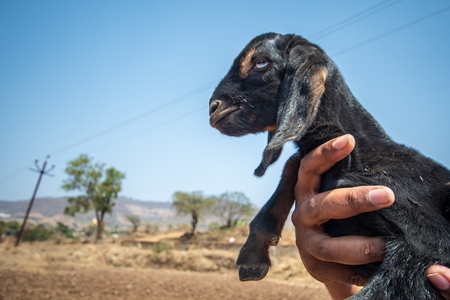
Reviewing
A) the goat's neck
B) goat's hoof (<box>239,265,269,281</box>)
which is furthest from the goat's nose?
goat's hoof (<box>239,265,269,281</box>)

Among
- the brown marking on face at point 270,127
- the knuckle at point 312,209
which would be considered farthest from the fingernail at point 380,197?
the brown marking on face at point 270,127

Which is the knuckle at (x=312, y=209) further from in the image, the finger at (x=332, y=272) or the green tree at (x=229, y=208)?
the green tree at (x=229, y=208)

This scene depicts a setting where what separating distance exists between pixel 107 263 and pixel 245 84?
31811 millimetres

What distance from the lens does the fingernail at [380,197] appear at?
6.43 ft

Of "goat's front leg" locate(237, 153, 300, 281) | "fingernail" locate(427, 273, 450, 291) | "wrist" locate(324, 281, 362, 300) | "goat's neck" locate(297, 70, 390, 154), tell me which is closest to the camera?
"fingernail" locate(427, 273, 450, 291)

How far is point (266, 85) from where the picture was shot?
288cm

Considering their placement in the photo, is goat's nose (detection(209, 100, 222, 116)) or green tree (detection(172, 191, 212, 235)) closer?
goat's nose (detection(209, 100, 222, 116))

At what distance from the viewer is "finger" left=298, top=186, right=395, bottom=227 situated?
6.46ft

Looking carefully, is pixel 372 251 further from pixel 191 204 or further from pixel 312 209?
pixel 191 204

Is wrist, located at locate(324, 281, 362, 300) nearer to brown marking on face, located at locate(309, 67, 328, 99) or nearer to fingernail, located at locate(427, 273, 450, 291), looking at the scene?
fingernail, located at locate(427, 273, 450, 291)

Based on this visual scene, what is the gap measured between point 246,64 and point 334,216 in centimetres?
149

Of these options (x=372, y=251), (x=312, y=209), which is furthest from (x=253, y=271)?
(x=372, y=251)

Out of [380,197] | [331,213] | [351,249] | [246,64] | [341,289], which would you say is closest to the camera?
[380,197]

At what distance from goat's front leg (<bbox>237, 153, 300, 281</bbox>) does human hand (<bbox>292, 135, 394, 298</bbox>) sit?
134 millimetres
